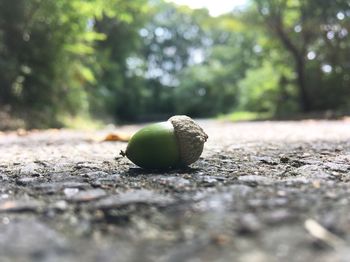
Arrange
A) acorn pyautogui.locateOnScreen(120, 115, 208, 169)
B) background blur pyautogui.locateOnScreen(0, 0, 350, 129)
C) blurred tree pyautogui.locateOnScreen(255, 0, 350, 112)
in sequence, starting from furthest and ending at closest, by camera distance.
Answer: blurred tree pyautogui.locateOnScreen(255, 0, 350, 112) < background blur pyautogui.locateOnScreen(0, 0, 350, 129) < acorn pyautogui.locateOnScreen(120, 115, 208, 169)

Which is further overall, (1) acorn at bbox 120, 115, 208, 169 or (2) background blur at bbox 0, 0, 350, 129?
(2) background blur at bbox 0, 0, 350, 129

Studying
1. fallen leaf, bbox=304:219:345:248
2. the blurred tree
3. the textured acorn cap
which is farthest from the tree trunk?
fallen leaf, bbox=304:219:345:248

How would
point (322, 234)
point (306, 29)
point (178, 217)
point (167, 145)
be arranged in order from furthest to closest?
point (306, 29), point (167, 145), point (178, 217), point (322, 234)

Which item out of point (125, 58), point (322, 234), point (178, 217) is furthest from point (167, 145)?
point (125, 58)

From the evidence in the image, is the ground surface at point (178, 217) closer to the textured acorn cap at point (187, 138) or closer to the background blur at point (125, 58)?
the textured acorn cap at point (187, 138)

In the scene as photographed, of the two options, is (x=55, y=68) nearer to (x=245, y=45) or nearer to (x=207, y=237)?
(x=207, y=237)

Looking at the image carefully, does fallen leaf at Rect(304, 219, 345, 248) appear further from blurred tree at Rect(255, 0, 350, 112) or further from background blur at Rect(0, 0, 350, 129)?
blurred tree at Rect(255, 0, 350, 112)

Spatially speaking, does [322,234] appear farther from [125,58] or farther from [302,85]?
[125,58]
